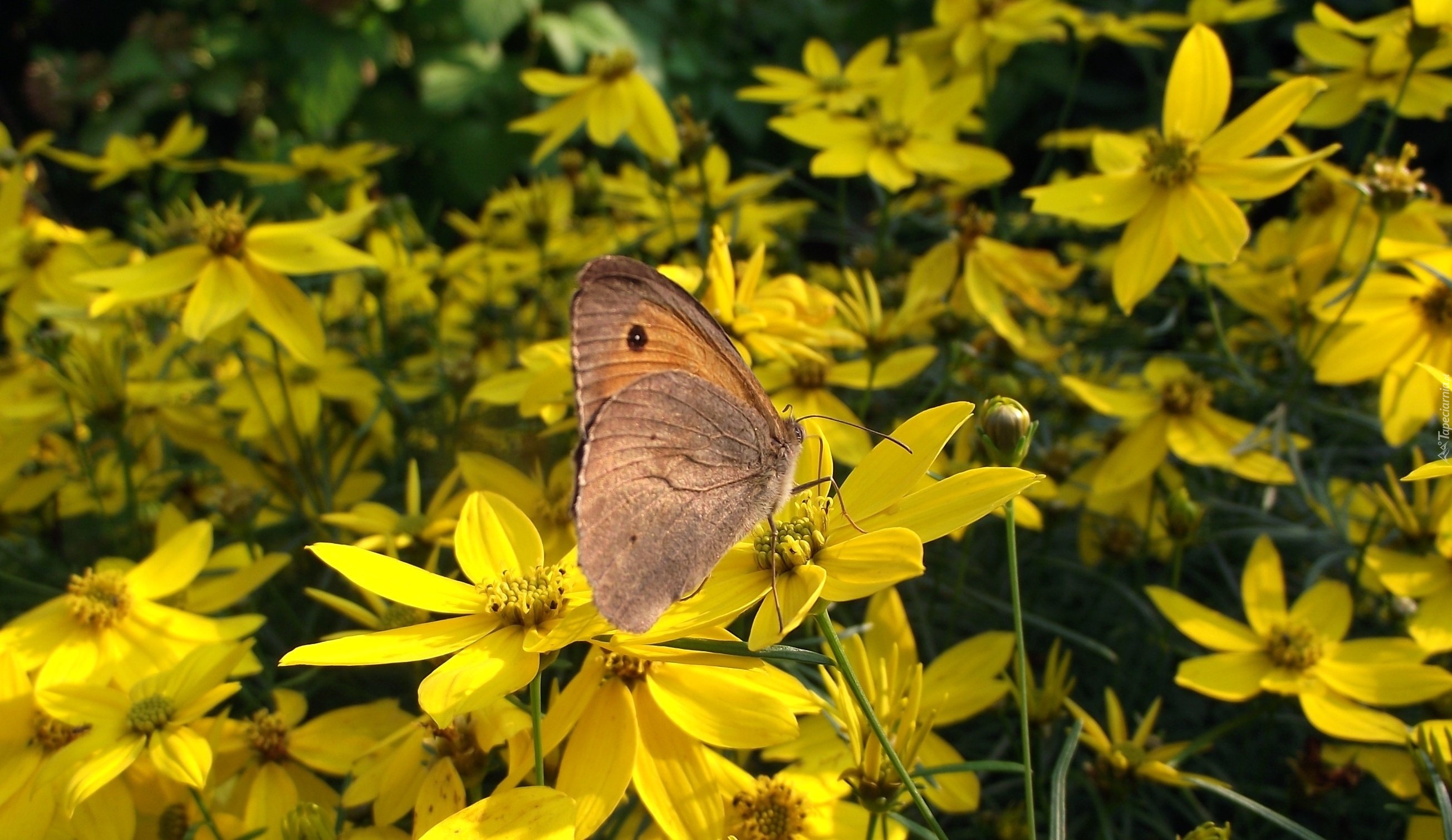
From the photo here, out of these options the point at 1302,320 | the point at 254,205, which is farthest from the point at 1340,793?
the point at 254,205

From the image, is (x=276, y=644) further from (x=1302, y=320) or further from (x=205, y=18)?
(x=205, y=18)

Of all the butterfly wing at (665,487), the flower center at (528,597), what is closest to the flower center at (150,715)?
the flower center at (528,597)

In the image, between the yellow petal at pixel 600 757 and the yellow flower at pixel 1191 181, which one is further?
the yellow flower at pixel 1191 181

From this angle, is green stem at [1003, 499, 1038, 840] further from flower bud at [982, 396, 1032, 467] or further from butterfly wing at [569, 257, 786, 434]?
butterfly wing at [569, 257, 786, 434]

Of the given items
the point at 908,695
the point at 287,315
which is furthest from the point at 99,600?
the point at 908,695

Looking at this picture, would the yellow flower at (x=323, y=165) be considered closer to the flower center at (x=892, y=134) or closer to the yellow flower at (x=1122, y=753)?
the flower center at (x=892, y=134)

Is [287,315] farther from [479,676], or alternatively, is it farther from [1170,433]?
[1170,433]
